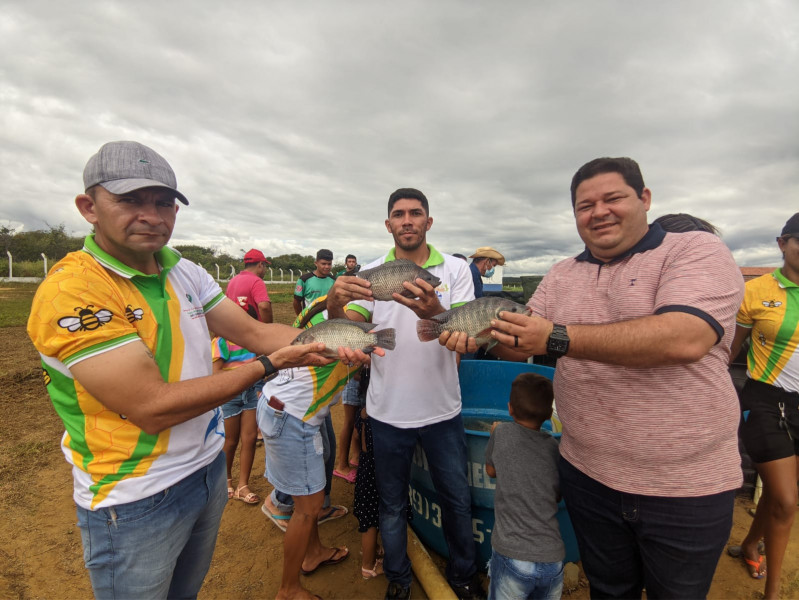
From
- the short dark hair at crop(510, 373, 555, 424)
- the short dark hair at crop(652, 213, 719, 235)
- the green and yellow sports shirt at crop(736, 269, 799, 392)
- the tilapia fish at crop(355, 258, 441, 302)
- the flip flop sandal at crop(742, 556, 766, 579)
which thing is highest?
the short dark hair at crop(652, 213, 719, 235)

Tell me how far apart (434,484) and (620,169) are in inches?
120

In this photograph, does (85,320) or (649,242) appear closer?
(85,320)

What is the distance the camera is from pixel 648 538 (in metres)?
2.16

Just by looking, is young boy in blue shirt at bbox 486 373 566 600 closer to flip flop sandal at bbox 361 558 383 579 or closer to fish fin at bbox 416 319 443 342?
fish fin at bbox 416 319 443 342

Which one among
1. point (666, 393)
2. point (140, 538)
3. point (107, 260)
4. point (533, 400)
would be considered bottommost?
point (140, 538)

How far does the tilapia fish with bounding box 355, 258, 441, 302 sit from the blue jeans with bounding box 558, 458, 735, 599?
1.85 meters

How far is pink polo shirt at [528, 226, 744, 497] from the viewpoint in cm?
203

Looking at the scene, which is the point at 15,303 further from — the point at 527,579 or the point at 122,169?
the point at 527,579

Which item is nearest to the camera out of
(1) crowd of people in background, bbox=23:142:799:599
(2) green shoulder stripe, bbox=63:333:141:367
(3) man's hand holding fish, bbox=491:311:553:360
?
(2) green shoulder stripe, bbox=63:333:141:367

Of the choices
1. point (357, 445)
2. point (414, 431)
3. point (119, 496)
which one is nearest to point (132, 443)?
point (119, 496)

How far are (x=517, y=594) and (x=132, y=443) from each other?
2.84 m

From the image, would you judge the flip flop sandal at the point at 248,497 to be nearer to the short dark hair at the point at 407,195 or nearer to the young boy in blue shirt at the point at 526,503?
the young boy in blue shirt at the point at 526,503

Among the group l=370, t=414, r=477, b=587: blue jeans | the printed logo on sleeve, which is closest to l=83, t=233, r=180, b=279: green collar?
the printed logo on sleeve

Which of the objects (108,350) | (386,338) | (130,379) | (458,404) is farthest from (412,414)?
(108,350)
